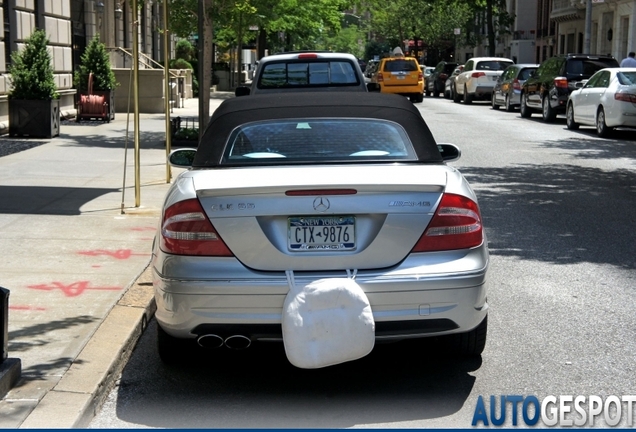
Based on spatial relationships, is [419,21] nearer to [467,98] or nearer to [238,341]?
[467,98]

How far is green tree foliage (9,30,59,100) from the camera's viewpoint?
19.6 meters

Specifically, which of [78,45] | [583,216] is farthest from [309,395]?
[78,45]

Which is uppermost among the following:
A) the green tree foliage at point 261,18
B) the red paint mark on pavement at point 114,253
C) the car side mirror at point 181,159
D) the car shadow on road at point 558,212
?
the green tree foliage at point 261,18

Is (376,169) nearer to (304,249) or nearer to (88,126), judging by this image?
(304,249)

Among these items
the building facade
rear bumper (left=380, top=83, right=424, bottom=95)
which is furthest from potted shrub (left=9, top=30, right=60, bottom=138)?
rear bumper (left=380, top=83, right=424, bottom=95)

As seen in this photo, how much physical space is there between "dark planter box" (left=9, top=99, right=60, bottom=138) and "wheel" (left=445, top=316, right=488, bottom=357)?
1526 centimetres

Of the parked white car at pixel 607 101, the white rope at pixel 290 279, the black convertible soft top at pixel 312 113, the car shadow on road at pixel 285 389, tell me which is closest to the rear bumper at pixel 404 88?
the parked white car at pixel 607 101

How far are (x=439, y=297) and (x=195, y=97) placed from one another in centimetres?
3674

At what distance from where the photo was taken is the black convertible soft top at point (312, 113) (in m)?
6.10

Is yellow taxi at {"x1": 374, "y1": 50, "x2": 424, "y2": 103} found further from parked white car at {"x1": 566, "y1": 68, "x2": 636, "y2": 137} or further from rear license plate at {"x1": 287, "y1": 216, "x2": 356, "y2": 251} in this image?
rear license plate at {"x1": 287, "y1": 216, "x2": 356, "y2": 251}

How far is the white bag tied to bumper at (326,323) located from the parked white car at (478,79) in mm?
35636

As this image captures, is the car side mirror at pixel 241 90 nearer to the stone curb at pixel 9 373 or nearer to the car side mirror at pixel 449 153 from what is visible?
the car side mirror at pixel 449 153

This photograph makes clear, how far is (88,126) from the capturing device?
2356 cm

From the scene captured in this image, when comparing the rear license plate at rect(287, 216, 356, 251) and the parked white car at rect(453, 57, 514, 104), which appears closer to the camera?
the rear license plate at rect(287, 216, 356, 251)
